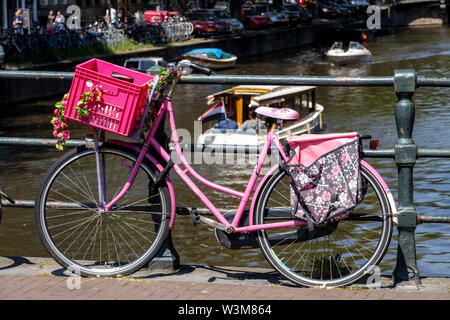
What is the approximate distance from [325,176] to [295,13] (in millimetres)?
59524

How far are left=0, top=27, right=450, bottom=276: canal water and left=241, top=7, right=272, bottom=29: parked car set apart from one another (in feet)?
27.7

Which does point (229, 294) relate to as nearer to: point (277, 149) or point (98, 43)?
point (277, 149)

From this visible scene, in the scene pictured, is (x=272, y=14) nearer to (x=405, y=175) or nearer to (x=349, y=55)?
(x=349, y=55)

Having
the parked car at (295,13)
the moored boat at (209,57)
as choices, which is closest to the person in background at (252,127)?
the moored boat at (209,57)

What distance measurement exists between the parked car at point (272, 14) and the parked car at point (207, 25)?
9403 millimetres

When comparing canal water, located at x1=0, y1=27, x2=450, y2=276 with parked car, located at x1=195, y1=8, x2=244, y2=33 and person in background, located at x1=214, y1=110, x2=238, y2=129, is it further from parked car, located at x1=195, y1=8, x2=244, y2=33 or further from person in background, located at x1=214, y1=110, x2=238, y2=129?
parked car, located at x1=195, y1=8, x2=244, y2=33

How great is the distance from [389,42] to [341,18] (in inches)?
696

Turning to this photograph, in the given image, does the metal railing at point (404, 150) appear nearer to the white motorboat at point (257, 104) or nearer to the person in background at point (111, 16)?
the white motorboat at point (257, 104)

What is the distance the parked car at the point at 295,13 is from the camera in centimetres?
6241

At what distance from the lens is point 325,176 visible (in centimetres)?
472

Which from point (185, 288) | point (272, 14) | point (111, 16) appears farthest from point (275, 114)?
point (272, 14)

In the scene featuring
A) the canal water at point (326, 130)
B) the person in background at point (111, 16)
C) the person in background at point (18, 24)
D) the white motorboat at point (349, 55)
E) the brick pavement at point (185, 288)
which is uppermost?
the person in background at point (111, 16)

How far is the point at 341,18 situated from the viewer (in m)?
78.4

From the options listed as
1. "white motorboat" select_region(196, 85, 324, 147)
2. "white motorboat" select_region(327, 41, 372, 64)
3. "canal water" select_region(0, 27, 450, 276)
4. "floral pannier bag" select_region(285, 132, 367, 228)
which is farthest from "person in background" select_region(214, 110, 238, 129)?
"white motorboat" select_region(327, 41, 372, 64)
